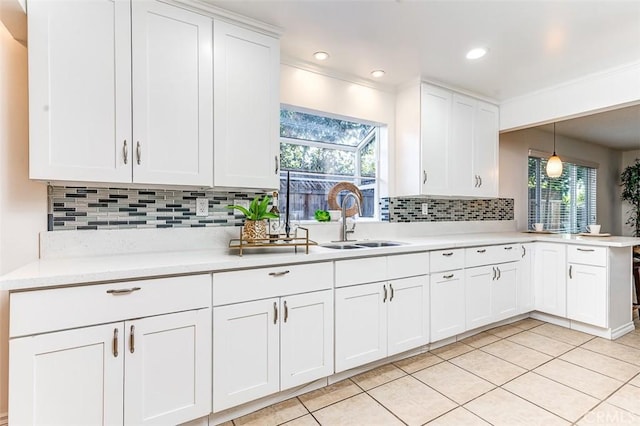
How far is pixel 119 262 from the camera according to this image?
5.38 ft

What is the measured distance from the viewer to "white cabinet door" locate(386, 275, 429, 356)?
92.0 inches

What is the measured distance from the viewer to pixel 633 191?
6188 millimetres

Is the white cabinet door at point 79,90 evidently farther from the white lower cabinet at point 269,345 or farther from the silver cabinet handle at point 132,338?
the white lower cabinet at point 269,345

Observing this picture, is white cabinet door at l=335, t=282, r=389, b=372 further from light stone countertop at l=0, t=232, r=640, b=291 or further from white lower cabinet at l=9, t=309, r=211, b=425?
white lower cabinet at l=9, t=309, r=211, b=425

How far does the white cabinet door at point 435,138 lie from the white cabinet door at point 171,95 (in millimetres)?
1981

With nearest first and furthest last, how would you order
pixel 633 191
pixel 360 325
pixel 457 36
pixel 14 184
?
pixel 14 184
pixel 360 325
pixel 457 36
pixel 633 191

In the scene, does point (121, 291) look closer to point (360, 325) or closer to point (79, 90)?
point (79, 90)

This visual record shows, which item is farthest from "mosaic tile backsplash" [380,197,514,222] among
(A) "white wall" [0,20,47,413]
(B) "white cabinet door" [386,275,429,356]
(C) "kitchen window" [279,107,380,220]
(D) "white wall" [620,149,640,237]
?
(D) "white wall" [620,149,640,237]

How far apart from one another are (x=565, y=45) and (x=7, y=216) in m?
3.79

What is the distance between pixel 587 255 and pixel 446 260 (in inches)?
59.1

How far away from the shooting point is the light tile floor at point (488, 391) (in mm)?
1790

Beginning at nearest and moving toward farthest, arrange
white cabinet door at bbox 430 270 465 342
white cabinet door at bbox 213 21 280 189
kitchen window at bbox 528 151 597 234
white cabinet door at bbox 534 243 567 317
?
white cabinet door at bbox 213 21 280 189 < white cabinet door at bbox 430 270 465 342 < white cabinet door at bbox 534 243 567 317 < kitchen window at bbox 528 151 597 234

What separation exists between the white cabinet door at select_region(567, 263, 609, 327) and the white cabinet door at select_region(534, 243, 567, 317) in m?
0.06

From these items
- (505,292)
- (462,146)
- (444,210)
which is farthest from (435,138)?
(505,292)
